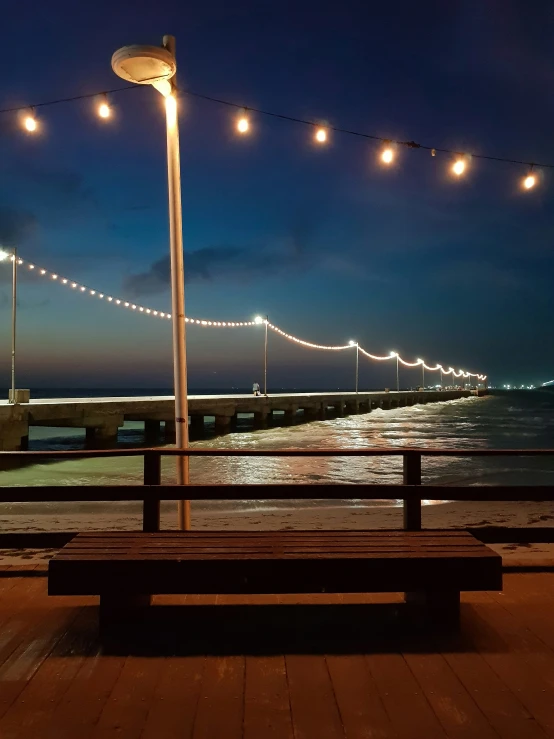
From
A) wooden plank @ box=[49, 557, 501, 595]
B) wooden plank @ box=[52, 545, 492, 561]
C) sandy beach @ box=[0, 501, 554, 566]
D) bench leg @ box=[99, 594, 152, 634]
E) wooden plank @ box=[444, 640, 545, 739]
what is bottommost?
sandy beach @ box=[0, 501, 554, 566]

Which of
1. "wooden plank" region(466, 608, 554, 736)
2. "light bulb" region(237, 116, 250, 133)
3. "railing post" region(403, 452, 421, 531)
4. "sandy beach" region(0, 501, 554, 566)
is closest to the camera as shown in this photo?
"wooden plank" region(466, 608, 554, 736)

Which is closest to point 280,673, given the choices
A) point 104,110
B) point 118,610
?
point 118,610

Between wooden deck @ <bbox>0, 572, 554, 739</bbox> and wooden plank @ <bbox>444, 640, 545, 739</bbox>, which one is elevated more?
wooden deck @ <bbox>0, 572, 554, 739</bbox>

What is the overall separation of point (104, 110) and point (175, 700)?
22.1 ft

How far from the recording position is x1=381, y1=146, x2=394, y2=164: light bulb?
7895mm

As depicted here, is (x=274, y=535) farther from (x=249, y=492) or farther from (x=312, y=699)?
(x=312, y=699)

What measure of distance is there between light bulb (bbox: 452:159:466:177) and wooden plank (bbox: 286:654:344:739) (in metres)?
7.03

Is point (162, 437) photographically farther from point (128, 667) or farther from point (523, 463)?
point (128, 667)

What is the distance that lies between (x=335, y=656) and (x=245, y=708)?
26.8 inches

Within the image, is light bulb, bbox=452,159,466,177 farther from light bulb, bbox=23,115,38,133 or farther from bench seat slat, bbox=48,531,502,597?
bench seat slat, bbox=48,531,502,597

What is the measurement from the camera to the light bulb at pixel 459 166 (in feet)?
26.7

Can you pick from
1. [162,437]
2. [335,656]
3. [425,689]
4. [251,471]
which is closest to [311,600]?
[335,656]

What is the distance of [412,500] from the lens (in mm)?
4562

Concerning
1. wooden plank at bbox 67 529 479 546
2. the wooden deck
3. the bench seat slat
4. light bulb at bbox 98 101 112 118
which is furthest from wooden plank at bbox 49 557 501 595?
light bulb at bbox 98 101 112 118
